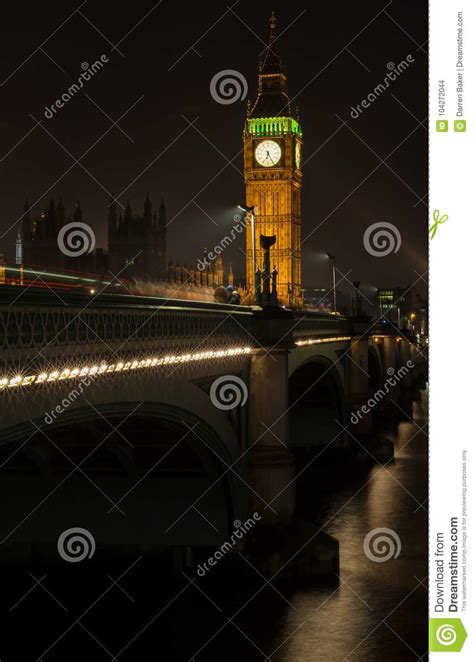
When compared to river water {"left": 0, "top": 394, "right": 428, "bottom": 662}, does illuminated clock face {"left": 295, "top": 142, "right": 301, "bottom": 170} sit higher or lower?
higher

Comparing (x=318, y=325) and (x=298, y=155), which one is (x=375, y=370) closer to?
(x=318, y=325)

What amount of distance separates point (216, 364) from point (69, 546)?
807cm

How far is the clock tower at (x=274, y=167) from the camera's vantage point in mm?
111062

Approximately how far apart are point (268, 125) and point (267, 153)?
2.91 m

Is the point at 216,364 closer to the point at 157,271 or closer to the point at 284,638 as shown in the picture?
the point at 284,638

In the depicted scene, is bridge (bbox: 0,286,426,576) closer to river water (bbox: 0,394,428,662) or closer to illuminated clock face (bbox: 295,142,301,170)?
river water (bbox: 0,394,428,662)

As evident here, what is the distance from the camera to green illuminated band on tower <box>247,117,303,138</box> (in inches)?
4370
